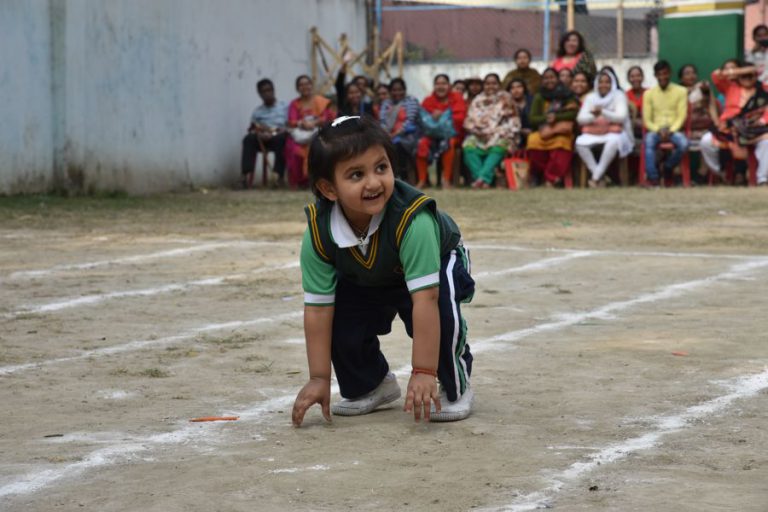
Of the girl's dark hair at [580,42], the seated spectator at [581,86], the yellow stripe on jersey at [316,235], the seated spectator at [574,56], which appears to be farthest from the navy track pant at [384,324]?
the girl's dark hair at [580,42]

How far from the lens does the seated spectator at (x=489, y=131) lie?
16875mm

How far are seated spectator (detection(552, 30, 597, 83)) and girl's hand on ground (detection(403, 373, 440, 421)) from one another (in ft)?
43.3

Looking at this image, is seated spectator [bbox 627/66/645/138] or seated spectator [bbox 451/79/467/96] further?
seated spectator [bbox 451/79/467/96]

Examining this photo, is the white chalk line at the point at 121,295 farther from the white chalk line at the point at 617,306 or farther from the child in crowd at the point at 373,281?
the child in crowd at the point at 373,281

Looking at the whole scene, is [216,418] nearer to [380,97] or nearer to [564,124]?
[564,124]

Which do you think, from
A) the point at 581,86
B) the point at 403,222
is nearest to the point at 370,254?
the point at 403,222

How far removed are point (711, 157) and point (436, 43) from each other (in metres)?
10.2

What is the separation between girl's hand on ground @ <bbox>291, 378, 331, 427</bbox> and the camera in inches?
169

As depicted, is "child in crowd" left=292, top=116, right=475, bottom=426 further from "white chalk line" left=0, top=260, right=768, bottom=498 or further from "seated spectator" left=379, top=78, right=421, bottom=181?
"seated spectator" left=379, top=78, right=421, bottom=181

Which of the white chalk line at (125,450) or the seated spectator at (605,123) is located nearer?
the white chalk line at (125,450)

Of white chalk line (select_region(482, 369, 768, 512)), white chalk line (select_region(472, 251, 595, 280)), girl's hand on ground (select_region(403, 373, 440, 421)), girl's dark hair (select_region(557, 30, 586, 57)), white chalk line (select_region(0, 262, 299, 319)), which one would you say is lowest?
white chalk line (select_region(482, 369, 768, 512))

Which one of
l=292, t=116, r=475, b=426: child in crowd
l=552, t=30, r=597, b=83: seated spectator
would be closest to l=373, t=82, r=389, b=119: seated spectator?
l=552, t=30, r=597, b=83: seated spectator

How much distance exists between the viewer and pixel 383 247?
425cm

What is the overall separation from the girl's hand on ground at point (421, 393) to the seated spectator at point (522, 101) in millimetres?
12997
